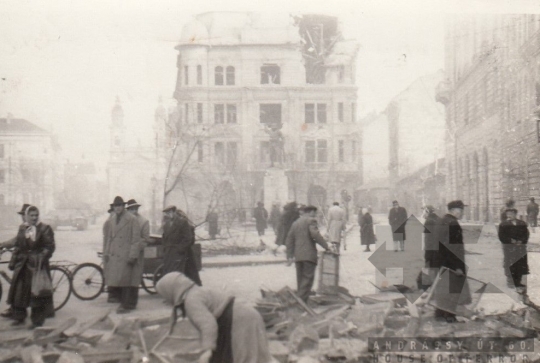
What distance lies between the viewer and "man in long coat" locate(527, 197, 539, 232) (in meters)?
5.77

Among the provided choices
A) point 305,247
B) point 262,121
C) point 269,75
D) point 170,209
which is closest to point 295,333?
point 305,247

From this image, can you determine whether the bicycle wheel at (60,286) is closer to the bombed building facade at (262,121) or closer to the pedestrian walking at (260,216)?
the bombed building facade at (262,121)

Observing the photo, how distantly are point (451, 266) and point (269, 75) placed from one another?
237cm

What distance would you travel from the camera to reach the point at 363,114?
5.54m

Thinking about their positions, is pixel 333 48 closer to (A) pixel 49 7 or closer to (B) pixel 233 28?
(B) pixel 233 28

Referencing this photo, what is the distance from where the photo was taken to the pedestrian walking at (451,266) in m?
5.00

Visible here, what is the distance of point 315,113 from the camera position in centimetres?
549

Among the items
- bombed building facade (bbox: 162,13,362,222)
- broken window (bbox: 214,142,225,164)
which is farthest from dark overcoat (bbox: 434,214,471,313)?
broken window (bbox: 214,142,225,164)

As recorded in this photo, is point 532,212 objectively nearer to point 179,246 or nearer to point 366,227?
point 366,227

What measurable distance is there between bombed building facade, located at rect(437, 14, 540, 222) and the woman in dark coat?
2.76ft

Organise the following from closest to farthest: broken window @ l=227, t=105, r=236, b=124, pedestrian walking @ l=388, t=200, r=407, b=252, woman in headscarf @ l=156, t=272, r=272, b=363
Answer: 1. woman in headscarf @ l=156, t=272, r=272, b=363
2. broken window @ l=227, t=105, r=236, b=124
3. pedestrian walking @ l=388, t=200, r=407, b=252

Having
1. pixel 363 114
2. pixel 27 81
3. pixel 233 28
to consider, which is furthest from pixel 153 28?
pixel 363 114

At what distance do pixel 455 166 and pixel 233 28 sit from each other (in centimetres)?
249

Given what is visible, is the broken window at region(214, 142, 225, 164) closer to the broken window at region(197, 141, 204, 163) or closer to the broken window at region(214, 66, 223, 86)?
the broken window at region(197, 141, 204, 163)
